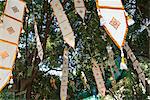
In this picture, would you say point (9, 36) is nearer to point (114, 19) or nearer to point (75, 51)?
point (114, 19)

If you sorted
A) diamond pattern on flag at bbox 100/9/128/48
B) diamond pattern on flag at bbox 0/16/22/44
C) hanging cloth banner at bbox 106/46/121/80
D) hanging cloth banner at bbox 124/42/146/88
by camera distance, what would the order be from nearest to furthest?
diamond pattern on flag at bbox 100/9/128/48 → diamond pattern on flag at bbox 0/16/22/44 → hanging cloth banner at bbox 124/42/146/88 → hanging cloth banner at bbox 106/46/121/80

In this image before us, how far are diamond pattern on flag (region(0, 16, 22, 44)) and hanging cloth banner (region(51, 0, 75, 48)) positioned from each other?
61 cm

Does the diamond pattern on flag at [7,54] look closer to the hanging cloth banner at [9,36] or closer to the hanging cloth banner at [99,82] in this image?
the hanging cloth banner at [9,36]

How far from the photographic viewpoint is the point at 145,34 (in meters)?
6.12

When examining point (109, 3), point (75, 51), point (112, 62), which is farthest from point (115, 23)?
point (75, 51)

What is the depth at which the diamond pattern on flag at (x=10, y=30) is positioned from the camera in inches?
116

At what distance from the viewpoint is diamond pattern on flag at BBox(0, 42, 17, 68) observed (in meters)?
2.85

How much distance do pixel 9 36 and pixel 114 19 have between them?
45.1 inches

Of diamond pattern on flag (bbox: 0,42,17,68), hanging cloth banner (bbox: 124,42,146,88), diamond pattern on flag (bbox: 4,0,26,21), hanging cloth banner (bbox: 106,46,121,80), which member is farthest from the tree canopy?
diamond pattern on flag (bbox: 0,42,17,68)

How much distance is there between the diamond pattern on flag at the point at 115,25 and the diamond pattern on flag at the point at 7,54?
1.05 m

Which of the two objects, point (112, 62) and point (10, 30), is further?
point (112, 62)

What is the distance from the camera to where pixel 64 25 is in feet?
11.5

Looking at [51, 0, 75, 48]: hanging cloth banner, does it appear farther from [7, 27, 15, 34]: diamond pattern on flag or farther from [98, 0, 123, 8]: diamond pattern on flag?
[98, 0, 123, 8]: diamond pattern on flag

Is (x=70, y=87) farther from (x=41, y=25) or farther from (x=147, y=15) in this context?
(x=147, y=15)
